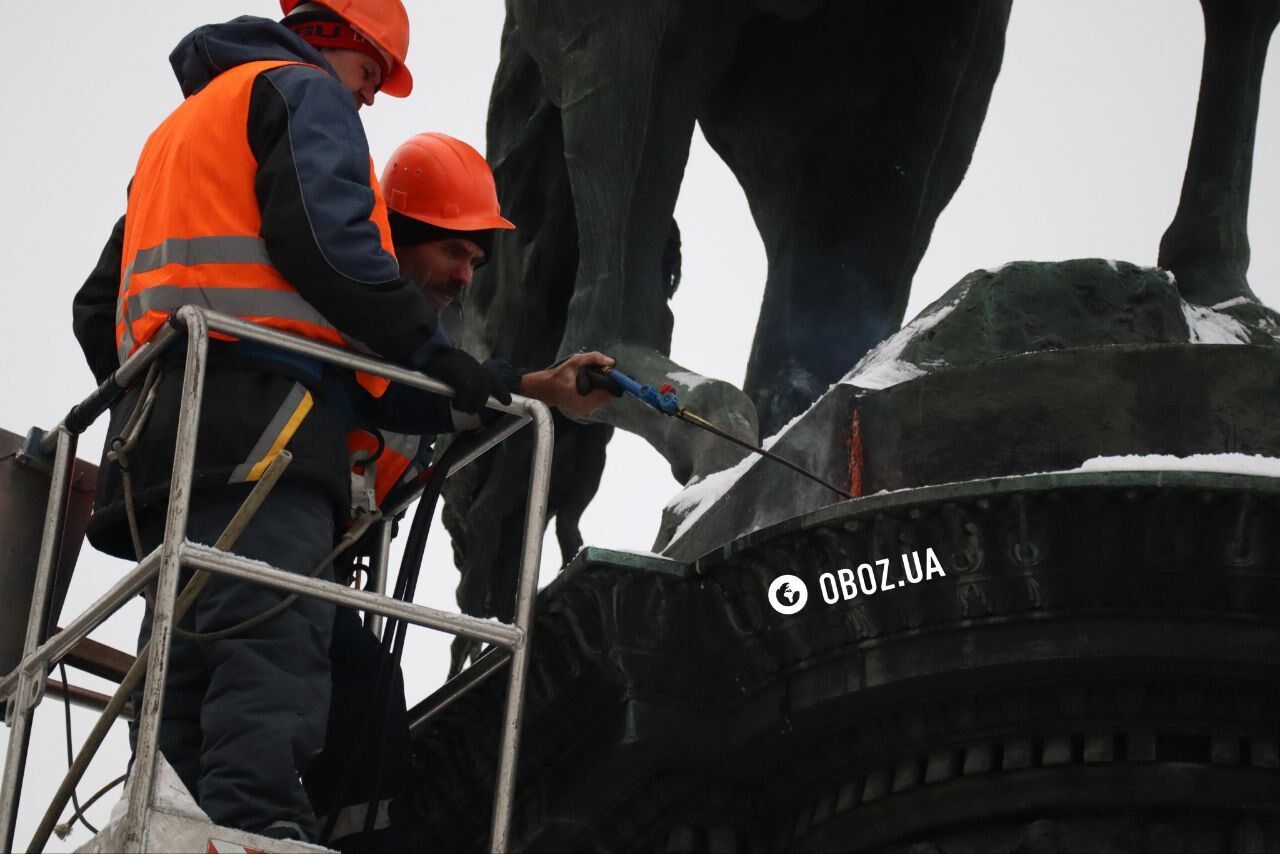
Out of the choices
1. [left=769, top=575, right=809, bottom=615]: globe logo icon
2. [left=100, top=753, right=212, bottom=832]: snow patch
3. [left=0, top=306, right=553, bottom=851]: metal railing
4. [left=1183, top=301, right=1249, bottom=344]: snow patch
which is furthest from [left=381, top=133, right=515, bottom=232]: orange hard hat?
[left=100, top=753, right=212, bottom=832]: snow patch

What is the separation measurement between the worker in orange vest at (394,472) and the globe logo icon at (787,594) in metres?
0.63

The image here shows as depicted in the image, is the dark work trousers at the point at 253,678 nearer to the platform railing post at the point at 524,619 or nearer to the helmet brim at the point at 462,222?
the platform railing post at the point at 524,619

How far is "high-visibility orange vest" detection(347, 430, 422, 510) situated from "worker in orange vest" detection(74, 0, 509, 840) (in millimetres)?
108

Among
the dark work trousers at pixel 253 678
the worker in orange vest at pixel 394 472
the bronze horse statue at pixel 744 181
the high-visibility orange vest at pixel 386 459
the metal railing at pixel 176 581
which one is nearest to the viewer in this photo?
the metal railing at pixel 176 581

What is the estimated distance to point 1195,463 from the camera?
5887mm

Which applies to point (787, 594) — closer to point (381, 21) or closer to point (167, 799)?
point (167, 799)

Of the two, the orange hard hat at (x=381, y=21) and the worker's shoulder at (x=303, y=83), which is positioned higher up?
the orange hard hat at (x=381, y=21)

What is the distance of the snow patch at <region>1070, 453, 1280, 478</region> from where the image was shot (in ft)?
19.0

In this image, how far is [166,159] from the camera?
6207 mm

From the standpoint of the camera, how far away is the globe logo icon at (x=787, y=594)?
234 inches

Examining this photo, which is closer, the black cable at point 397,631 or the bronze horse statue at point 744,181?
the black cable at point 397,631

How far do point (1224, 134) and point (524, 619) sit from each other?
2.99 meters

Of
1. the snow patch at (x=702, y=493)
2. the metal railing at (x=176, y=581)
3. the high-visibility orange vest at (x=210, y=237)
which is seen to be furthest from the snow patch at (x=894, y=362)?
the high-visibility orange vest at (x=210, y=237)

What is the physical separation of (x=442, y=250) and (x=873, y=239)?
250 centimetres
